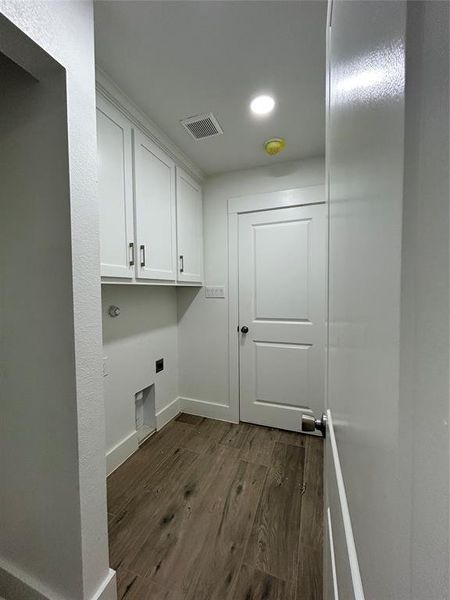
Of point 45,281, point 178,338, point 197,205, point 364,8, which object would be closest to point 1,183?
point 45,281

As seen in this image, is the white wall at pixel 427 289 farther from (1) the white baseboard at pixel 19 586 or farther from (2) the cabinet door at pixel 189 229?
(2) the cabinet door at pixel 189 229

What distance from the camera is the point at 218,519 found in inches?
49.5

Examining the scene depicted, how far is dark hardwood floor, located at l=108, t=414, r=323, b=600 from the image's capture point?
993 mm

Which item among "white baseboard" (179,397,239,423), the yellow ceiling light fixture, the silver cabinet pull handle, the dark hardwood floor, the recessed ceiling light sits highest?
the recessed ceiling light

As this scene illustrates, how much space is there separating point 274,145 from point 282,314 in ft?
4.09

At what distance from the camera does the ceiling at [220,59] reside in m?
0.93

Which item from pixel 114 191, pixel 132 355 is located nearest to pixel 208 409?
pixel 132 355

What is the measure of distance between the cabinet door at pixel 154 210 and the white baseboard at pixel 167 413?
1160 mm

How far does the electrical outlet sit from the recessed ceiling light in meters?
1.27

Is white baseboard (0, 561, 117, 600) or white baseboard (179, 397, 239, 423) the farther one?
white baseboard (179, 397, 239, 423)

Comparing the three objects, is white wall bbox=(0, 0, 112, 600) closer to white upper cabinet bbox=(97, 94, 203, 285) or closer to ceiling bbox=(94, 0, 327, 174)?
ceiling bbox=(94, 0, 327, 174)

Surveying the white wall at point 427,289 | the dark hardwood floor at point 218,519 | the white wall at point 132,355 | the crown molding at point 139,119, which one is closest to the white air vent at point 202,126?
the crown molding at point 139,119

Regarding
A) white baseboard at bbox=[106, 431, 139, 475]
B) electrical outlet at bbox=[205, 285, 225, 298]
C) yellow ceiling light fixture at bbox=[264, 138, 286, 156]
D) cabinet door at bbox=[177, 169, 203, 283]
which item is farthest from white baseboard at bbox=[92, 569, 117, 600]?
yellow ceiling light fixture at bbox=[264, 138, 286, 156]

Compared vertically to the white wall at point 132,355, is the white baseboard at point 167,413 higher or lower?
lower
